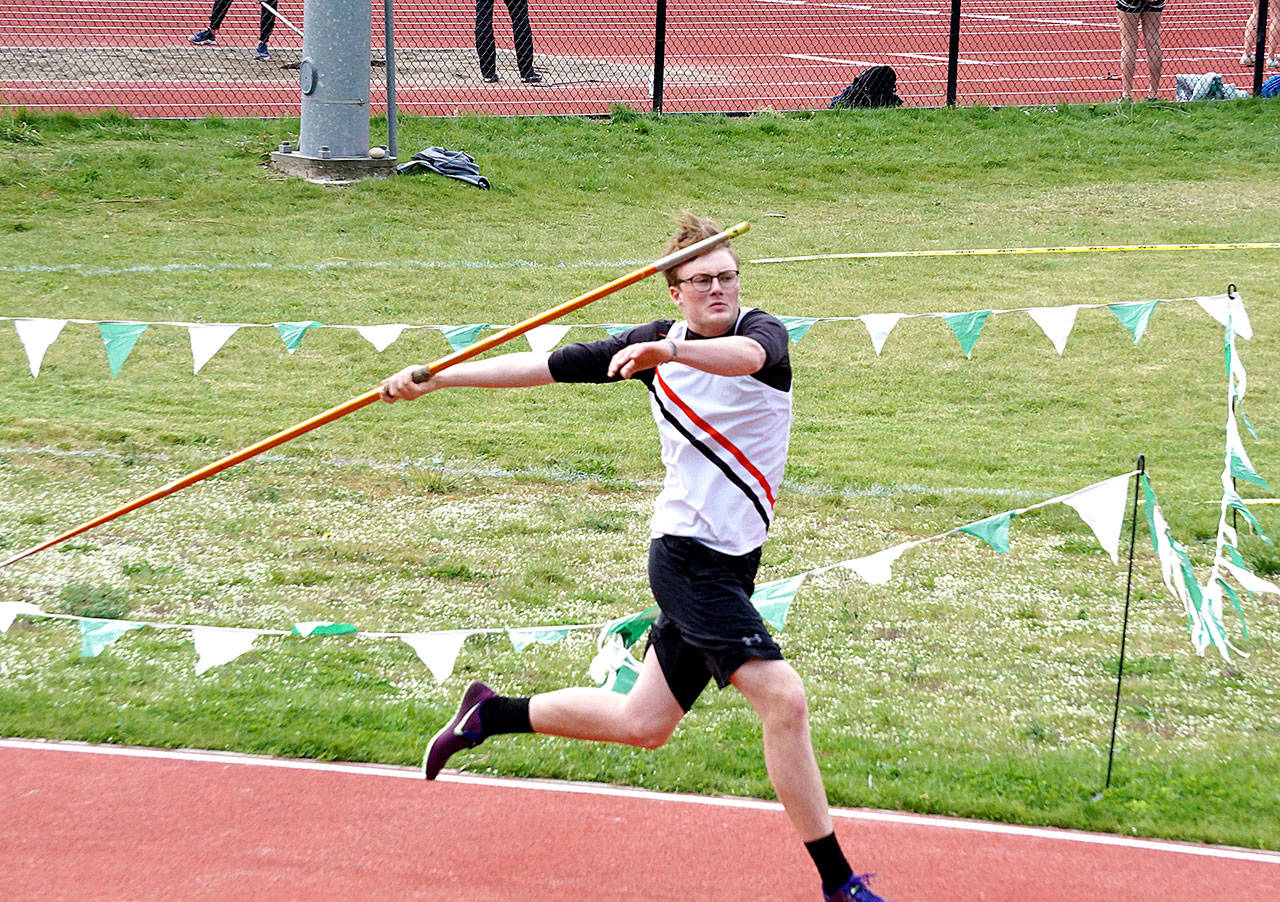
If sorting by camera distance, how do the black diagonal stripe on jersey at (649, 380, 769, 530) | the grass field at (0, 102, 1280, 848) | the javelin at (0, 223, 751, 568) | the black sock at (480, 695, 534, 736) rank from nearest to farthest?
the javelin at (0, 223, 751, 568)
the black diagonal stripe on jersey at (649, 380, 769, 530)
the black sock at (480, 695, 534, 736)
the grass field at (0, 102, 1280, 848)

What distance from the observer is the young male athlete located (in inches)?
162

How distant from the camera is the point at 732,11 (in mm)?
29828

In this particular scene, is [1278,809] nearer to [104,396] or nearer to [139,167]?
[104,396]

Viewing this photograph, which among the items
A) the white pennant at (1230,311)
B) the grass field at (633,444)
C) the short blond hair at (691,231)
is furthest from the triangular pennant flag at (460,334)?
the white pennant at (1230,311)

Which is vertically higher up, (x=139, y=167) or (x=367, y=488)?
(x=139, y=167)

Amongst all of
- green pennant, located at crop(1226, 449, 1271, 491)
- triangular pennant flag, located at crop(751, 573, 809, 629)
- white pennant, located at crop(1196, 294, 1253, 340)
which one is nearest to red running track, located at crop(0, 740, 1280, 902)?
triangular pennant flag, located at crop(751, 573, 809, 629)

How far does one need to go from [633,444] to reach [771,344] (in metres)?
5.33

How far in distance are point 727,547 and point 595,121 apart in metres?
14.5

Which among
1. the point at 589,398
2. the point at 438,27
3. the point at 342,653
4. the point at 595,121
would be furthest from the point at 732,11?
the point at 342,653

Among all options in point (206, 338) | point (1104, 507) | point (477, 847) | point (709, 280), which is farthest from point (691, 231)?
point (206, 338)

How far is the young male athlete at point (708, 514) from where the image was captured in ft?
13.5

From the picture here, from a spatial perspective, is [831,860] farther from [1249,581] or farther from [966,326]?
[966,326]

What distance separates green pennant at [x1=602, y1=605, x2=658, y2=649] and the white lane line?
575mm

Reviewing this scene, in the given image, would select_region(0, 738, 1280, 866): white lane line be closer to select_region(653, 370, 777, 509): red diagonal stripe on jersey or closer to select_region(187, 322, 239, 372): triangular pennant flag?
select_region(653, 370, 777, 509): red diagonal stripe on jersey
